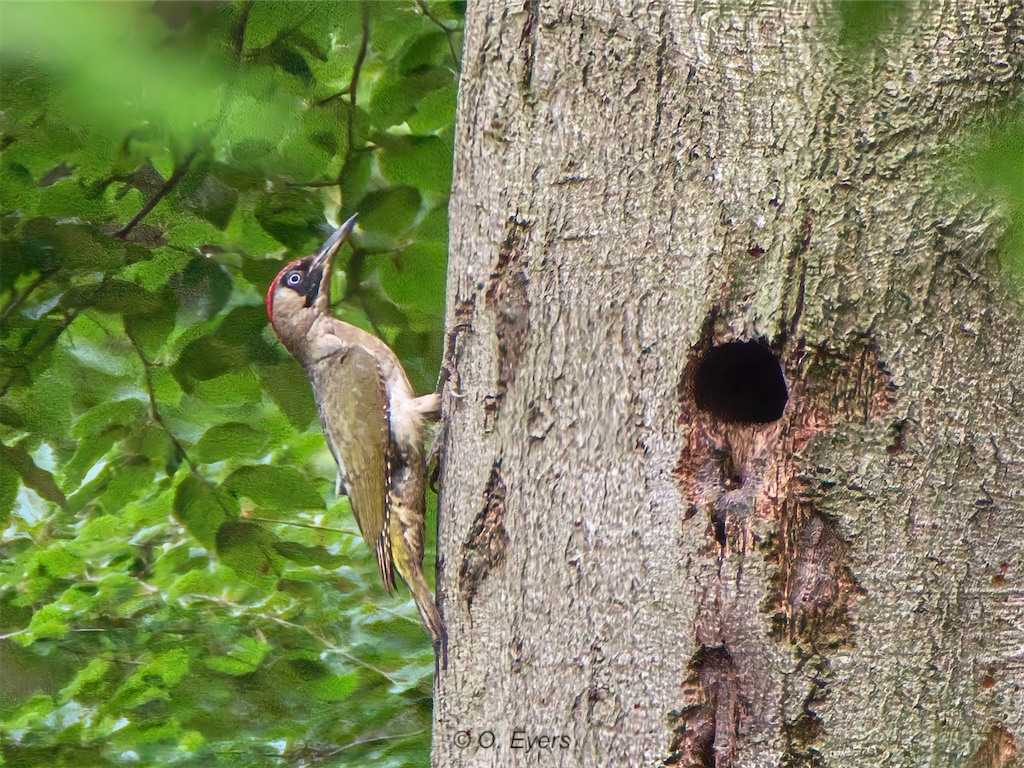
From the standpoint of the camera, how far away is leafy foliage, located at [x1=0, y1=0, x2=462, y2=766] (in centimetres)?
296

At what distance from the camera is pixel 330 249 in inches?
120

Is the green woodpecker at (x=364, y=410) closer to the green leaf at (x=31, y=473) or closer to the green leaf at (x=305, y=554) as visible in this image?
the green leaf at (x=305, y=554)

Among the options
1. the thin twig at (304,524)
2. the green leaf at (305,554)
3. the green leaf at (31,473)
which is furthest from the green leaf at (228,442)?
the green leaf at (31,473)

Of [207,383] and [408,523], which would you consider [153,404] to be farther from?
[408,523]

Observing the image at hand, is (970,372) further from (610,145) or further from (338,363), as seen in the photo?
(338,363)

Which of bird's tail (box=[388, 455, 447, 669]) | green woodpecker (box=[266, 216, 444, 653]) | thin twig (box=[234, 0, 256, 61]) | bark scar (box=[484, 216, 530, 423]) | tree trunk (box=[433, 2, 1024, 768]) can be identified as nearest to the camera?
tree trunk (box=[433, 2, 1024, 768])

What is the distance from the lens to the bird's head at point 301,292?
3.00m

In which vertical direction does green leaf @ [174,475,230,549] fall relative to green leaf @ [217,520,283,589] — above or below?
above

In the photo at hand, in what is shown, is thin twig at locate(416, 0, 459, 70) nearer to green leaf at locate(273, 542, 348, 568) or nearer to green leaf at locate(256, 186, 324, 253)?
green leaf at locate(256, 186, 324, 253)

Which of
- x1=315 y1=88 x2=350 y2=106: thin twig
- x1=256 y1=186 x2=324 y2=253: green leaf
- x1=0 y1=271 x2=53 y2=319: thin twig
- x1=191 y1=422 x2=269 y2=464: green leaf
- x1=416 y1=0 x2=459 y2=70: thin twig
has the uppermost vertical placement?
x1=416 y1=0 x2=459 y2=70: thin twig

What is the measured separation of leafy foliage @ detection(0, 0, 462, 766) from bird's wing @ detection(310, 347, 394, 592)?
213mm

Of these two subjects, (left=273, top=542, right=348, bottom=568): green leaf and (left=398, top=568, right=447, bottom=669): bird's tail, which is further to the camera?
(left=273, top=542, right=348, bottom=568): green leaf

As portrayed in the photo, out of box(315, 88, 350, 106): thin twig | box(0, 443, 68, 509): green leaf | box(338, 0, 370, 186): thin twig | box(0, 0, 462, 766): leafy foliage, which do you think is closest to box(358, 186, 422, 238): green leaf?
box(0, 0, 462, 766): leafy foliage

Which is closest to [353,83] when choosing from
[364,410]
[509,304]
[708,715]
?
[364,410]
